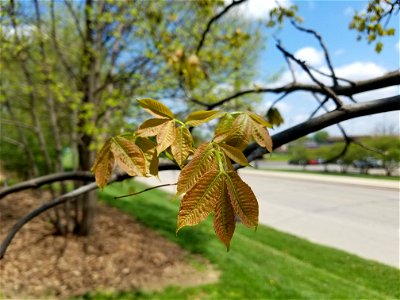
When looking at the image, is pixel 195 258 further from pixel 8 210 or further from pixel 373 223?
pixel 373 223

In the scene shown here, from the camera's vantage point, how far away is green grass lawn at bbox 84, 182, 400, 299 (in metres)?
5.01

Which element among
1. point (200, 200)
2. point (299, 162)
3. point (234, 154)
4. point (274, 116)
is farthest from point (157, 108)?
point (299, 162)

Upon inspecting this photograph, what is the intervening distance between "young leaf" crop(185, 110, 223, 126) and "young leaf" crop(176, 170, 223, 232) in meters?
0.28

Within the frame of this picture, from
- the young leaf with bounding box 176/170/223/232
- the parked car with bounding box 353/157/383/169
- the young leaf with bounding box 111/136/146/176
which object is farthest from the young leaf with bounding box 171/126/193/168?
the parked car with bounding box 353/157/383/169

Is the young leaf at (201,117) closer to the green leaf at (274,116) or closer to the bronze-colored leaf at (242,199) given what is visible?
the bronze-colored leaf at (242,199)

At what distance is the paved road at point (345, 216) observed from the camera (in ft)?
27.8

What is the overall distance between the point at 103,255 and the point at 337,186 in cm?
1533

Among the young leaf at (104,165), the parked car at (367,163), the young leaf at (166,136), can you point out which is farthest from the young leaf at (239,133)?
the parked car at (367,163)

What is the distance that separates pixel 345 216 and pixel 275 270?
22.1ft

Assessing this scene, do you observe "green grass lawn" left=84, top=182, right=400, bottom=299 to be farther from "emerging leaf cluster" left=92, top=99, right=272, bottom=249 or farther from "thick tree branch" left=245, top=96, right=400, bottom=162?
"emerging leaf cluster" left=92, top=99, right=272, bottom=249

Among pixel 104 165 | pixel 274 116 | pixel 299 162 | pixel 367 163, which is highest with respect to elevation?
pixel 274 116

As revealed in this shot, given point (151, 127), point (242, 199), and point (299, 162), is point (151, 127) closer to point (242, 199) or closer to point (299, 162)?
point (242, 199)

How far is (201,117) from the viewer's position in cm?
98

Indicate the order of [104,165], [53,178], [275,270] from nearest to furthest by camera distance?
1. [104,165]
2. [53,178]
3. [275,270]
